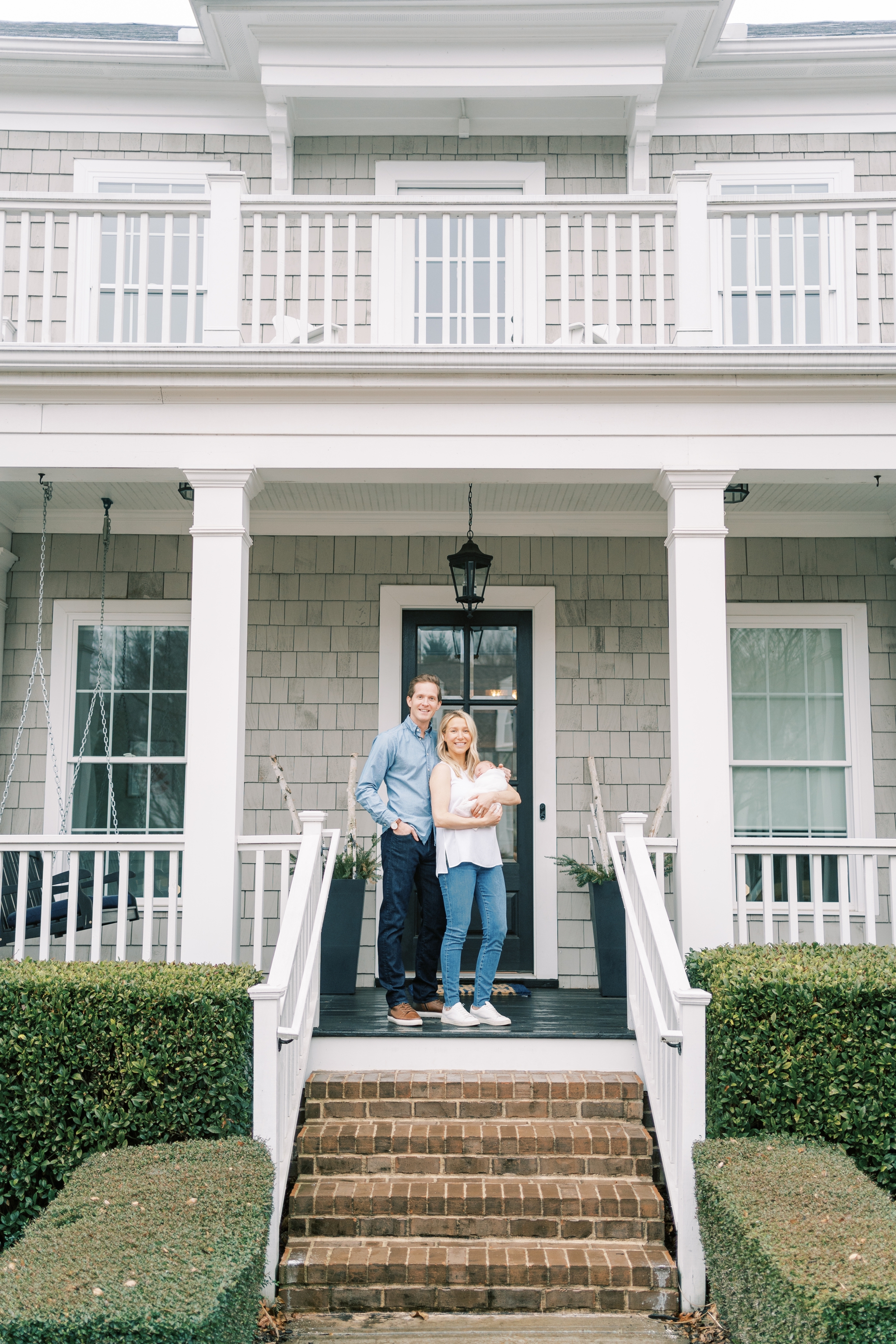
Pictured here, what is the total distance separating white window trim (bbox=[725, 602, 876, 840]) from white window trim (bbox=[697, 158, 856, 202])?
2845 mm

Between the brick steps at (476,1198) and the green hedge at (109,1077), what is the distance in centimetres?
55

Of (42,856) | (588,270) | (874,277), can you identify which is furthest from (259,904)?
(874,277)

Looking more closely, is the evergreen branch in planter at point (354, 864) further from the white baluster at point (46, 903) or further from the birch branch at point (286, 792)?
the white baluster at point (46, 903)

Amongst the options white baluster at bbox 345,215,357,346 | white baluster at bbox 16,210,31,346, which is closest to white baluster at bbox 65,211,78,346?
white baluster at bbox 16,210,31,346

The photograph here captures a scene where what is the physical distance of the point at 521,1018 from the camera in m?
5.52

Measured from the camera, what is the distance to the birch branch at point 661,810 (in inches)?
251

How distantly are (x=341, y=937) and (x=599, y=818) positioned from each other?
5.74ft

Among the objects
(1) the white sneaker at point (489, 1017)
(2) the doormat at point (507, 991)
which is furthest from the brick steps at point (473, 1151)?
(2) the doormat at point (507, 991)

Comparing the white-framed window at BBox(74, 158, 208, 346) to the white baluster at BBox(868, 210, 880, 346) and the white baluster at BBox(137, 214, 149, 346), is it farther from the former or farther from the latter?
the white baluster at BBox(868, 210, 880, 346)

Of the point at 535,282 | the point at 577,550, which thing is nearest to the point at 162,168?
the point at 535,282

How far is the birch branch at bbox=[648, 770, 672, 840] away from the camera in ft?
20.9

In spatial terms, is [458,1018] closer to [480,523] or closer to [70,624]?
[480,523]

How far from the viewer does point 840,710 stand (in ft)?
23.9

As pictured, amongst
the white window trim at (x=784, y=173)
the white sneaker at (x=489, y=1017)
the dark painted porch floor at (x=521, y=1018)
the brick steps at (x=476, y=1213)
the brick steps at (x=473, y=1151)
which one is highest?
the white window trim at (x=784, y=173)
